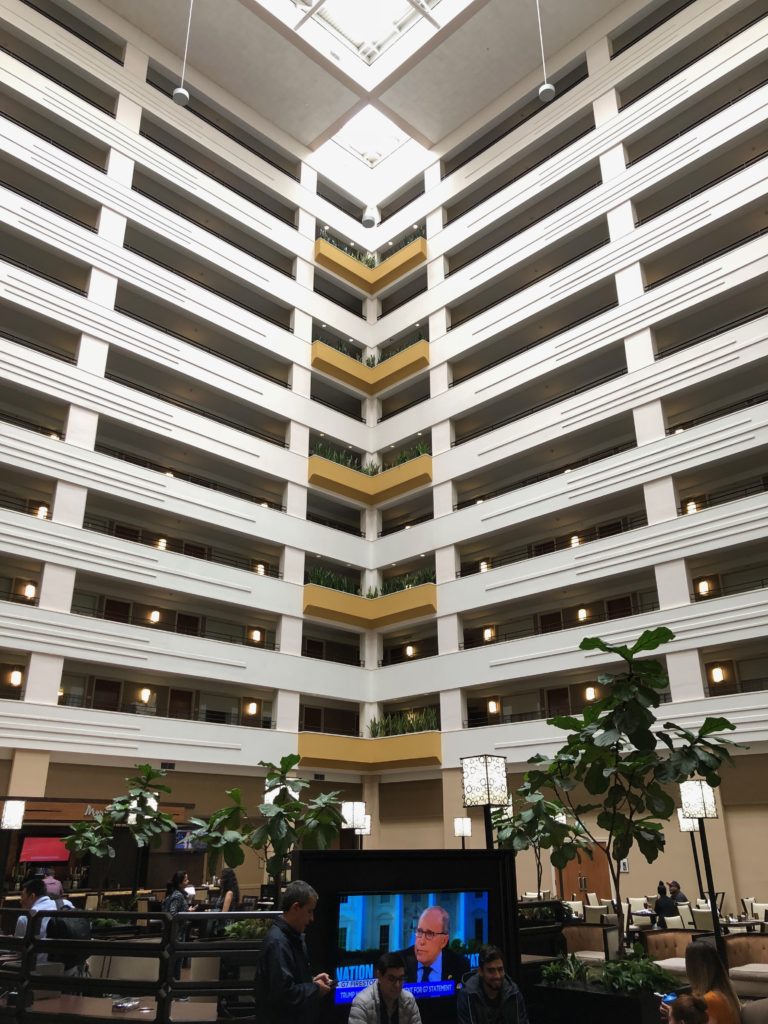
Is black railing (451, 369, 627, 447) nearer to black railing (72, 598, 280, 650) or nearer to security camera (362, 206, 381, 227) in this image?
black railing (72, 598, 280, 650)

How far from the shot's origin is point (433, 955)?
20.7 feet

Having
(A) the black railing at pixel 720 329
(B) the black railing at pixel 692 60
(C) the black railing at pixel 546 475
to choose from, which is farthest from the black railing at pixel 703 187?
(C) the black railing at pixel 546 475

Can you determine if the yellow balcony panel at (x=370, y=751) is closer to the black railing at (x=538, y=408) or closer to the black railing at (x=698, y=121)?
the black railing at (x=538, y=408)

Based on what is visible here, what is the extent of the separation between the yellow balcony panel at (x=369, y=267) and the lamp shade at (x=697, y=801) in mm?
24677

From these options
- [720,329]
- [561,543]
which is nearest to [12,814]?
[561,543]

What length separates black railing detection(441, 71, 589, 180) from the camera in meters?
28.7

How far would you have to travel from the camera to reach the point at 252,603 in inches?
1033

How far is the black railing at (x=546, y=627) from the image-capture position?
79.7 feet

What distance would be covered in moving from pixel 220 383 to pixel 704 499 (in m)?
16.0

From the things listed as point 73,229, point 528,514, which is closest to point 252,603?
point 528,514

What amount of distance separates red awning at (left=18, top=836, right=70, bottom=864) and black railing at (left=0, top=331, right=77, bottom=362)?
13121 mm

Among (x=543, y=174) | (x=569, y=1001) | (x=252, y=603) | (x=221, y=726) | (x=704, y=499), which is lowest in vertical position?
(x=569, y=1001)

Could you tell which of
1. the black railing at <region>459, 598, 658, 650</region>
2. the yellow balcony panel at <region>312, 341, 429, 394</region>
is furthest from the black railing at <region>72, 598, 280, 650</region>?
the yellow balcony panel at <region>312, 341, 429, 394</region>

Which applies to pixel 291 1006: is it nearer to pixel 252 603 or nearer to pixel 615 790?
pixel 615 790
